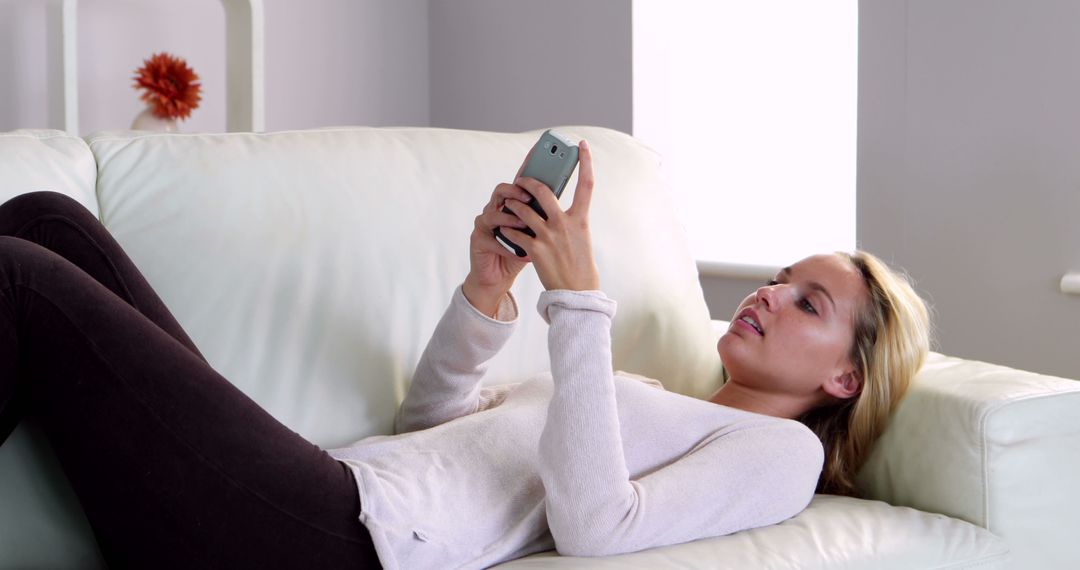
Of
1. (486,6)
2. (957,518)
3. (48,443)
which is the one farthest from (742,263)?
(48,443)

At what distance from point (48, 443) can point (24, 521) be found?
0.09 metres

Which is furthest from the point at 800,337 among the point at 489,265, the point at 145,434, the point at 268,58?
the point at 268,58

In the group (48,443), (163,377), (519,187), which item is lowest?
(48,443)

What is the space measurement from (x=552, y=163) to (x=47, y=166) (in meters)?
0.65

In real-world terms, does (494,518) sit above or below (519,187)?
below

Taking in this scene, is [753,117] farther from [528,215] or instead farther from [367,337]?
[528,215]

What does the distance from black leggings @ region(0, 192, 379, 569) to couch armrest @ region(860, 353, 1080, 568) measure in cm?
77

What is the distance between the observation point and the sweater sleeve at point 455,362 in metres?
1.43

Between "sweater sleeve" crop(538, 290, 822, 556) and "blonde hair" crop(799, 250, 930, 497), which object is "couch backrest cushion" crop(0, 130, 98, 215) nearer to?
"sweater sleeve" crop(538, 290, 822, 556)

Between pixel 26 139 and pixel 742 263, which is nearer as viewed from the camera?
pixel 26 139

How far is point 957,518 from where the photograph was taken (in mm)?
1382

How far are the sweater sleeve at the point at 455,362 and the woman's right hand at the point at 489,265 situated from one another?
2cm

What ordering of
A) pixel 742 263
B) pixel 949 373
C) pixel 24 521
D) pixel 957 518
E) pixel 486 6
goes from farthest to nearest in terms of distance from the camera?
1. pixel 486 6
2. pixel 742 263
3. pixel 949 373
4. pixel 957 518
5. pixel 24 521

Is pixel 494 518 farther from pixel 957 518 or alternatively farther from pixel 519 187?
pixel 957 518
